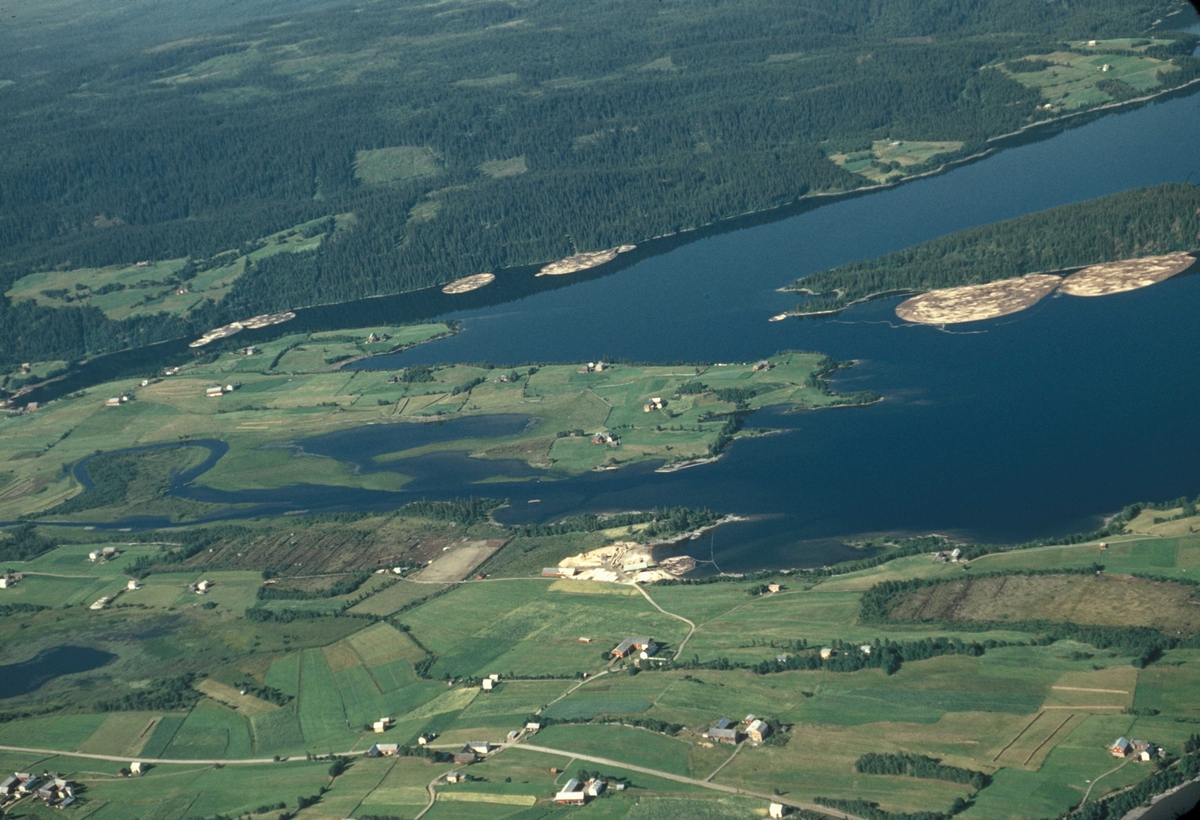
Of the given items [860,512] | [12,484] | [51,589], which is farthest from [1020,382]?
[12,484]

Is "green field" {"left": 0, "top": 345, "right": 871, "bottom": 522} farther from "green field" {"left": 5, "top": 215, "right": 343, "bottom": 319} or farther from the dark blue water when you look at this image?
"green field" {"left": 5, "top": 215, "right": 343, "bottom": 319}

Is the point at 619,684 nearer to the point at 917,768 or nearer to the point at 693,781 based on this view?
the point at 693,781

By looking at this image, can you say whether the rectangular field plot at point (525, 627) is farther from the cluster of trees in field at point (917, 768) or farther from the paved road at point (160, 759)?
the cluster of trees in field at point (917, 768)

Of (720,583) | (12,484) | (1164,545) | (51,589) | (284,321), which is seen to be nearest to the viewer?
(1164,545)

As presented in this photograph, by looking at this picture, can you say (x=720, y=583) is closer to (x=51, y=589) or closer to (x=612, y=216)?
(x=51, y=589)

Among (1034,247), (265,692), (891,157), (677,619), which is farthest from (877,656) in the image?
(891,157)

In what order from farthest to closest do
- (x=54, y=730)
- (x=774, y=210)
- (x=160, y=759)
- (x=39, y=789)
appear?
1. (x=774, y=210)
2. (x=54, y=730)
3. (x=160, y=759)
4. (x=39, y=789)

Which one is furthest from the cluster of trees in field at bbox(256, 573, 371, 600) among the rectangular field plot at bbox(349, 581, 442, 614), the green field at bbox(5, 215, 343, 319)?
the green field at bbox(5, 215, 343, 319)
